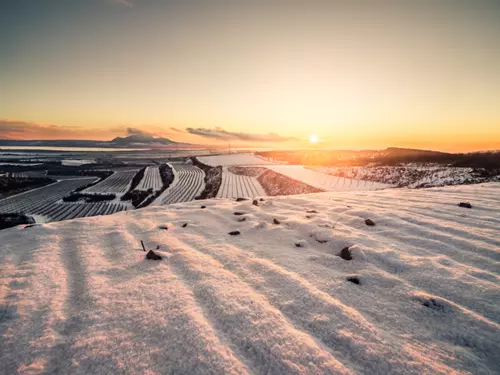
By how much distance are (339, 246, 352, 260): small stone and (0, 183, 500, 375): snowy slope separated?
0.34ft

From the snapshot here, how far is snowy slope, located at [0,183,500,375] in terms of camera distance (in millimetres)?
1308

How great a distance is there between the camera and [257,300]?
6.07 ft

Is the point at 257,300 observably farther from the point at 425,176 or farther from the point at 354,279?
the point at 425,176

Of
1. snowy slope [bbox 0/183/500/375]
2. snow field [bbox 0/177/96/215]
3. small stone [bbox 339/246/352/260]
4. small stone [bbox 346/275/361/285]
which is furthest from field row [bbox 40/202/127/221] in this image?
small stone [bbox 346/275/361/285]

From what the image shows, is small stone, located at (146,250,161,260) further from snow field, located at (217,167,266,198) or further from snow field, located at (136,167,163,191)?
snow field, located at (136,167,163,191)

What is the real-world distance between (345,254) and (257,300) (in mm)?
1292

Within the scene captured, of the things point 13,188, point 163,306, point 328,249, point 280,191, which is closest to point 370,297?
point 328,249

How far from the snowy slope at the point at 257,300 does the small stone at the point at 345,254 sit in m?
0.10

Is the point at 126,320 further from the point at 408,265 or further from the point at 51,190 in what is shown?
the point at 51,190

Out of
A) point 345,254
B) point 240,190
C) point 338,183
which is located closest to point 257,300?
point 345,254

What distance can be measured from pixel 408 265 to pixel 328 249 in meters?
0.83

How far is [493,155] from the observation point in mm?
23078

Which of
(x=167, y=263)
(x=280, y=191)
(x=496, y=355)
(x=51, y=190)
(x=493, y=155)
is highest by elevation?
(x=493, y=155)

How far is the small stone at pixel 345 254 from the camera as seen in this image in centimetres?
259
